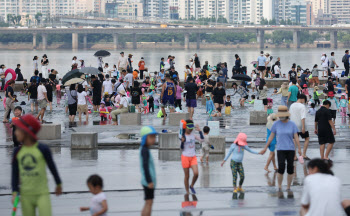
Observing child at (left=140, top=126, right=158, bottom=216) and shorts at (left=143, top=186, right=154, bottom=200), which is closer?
child at (left=140, top=126, right=158, bottom=216)

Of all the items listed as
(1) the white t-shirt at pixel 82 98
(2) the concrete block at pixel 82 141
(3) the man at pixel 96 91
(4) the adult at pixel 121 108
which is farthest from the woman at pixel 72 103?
(2) the concrete block at pixel 82 141

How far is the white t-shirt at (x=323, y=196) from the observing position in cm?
834

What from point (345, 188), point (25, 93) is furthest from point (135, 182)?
point (25, 93)

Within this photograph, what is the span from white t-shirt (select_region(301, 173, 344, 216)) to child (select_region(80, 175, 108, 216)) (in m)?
2.49

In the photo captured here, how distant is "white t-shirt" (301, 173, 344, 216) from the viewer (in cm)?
834

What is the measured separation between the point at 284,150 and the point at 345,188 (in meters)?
1.29

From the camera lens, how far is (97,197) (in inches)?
370

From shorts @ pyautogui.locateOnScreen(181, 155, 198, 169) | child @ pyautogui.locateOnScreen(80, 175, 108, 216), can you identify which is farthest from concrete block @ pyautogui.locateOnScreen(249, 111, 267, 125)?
child @ pyautogui.locateOnScreen(80, 175, 108, 216)

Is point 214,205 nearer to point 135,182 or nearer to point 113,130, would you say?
point 135,182

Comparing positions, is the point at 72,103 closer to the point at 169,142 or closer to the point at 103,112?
the point at 103,112

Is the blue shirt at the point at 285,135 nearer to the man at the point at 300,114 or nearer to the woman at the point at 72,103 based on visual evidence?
the man at the point at 300,114

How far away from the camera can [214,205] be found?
12.1 m

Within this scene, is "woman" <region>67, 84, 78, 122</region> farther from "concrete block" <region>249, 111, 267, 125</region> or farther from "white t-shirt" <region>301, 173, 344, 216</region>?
"white t-shirt" <region>301, 173, 344, 216</region>

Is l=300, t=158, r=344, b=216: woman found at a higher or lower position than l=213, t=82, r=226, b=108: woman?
lower
